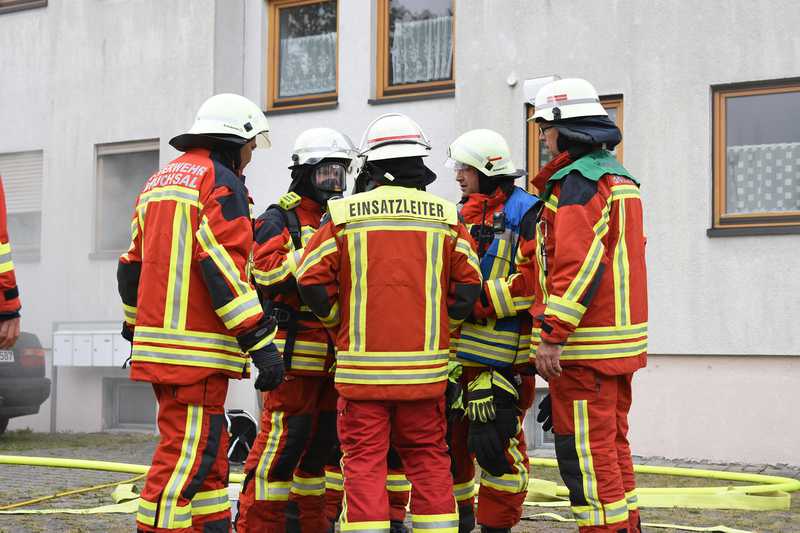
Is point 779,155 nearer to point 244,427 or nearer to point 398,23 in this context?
point 398,23

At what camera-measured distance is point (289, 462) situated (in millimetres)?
5766

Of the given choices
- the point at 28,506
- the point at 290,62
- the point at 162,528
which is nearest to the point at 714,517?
the point at 162,528

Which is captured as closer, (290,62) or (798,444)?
(798,444)

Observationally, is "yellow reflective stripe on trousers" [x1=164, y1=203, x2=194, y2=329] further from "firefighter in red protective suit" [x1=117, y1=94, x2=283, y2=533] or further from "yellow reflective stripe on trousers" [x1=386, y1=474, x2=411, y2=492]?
"yellow reflective stripe on trousers" [x1=386, y1=474, x2=411, y2=492]

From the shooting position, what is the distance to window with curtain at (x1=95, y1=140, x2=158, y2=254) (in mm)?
14109

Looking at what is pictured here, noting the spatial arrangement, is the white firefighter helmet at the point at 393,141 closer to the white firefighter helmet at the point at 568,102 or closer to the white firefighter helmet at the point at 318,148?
the white firefighter helmet at the point at 568,102

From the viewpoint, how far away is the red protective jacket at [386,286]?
4.96 metres

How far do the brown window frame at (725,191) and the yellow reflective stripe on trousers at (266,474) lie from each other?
18.6 feet

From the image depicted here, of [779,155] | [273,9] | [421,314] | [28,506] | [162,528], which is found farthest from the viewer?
[273,9]

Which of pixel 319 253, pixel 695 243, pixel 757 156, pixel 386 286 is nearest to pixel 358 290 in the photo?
pixel 386 286

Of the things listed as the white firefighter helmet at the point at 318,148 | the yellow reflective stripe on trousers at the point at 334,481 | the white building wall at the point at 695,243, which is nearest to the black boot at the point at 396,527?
the yellow reflective stripe on trousers at the point at 334,481

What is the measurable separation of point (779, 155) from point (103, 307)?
8.20m

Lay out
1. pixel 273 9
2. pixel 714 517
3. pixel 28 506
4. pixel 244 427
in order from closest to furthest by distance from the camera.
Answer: pixel 714 517 → pixel 28 506 → pixel 244 427 → pixel 273 9

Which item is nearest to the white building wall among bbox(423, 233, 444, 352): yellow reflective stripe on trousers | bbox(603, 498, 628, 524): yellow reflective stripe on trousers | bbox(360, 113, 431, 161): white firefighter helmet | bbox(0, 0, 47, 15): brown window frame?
bbox(603, 498, 628, 524): yellow reflective stripe on trousers
